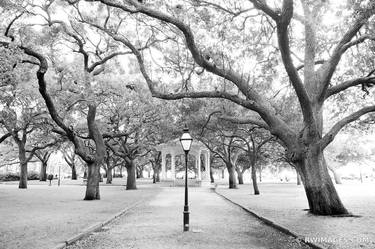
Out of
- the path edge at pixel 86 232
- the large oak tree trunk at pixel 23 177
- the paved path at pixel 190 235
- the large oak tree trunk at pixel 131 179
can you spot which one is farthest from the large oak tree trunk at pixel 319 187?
the large oak tree trunk at pixel 23 177

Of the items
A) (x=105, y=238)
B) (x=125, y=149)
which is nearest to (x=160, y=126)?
(x=125, y=149)

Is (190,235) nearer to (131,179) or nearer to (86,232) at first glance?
(86,232)

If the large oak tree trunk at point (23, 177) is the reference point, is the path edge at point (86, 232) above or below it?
below

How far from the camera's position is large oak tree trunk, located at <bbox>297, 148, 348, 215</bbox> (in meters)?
12.1

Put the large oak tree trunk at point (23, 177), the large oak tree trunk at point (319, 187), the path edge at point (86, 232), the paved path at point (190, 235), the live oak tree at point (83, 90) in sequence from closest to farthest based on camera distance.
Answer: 1. the path edge at point (86, 232)
2. the paved path at point (190, 235)
3. the large oak tree trunk at point (319, 187)
4. the live oak tree at point (83, 90)
5. the large oak tree trunk at point (23, 177)

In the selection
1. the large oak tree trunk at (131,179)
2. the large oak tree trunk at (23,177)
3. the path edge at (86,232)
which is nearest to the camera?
the path edge at (86,232)

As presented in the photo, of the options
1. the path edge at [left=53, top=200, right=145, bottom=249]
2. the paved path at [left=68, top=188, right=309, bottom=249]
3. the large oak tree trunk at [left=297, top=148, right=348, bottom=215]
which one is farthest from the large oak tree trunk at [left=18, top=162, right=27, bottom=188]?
the large oak tree trunk at [left=297, top=148, right=348, bottom=215]

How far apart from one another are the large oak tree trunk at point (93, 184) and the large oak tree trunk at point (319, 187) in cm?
1298

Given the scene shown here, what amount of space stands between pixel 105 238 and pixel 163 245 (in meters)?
1.81

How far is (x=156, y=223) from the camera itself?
36.6 feet

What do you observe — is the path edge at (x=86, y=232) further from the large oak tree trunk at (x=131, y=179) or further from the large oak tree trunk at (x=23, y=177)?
the large oak tree trunk at (x=23, y=177)

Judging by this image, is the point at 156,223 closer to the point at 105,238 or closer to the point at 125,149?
the point at 105,238

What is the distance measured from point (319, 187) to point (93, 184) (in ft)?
44.7

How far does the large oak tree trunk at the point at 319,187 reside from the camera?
12.1 meters
